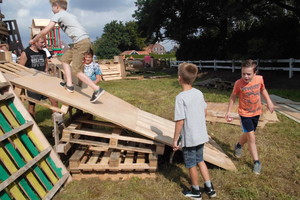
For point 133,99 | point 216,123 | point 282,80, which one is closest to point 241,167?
point 216,123

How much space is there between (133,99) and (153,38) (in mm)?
17842

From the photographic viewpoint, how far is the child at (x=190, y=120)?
3014mm

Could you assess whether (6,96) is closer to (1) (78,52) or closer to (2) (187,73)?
(1) (78,52)

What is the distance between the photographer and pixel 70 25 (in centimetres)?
417

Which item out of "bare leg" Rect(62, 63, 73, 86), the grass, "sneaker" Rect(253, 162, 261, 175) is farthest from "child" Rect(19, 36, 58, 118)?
"sneaker" Rect(253, 162, 261, 175)

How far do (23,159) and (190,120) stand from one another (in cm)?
212

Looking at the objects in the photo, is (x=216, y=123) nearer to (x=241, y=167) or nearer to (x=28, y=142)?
(x=241, y=167)

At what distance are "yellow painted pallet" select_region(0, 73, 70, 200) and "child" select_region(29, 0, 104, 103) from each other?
1.06m

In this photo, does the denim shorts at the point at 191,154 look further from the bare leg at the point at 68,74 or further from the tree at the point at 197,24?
the tree at the point at 197,24

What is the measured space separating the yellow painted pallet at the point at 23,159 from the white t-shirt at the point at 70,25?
1.30 m

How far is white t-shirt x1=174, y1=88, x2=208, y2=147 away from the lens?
3.00 metres

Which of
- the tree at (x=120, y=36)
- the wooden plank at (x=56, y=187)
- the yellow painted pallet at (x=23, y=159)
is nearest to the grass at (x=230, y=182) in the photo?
the wooden plank at (x=56, y=187)

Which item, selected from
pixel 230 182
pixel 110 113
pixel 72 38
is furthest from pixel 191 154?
pixel 72 38

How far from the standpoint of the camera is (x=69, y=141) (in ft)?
12.6
